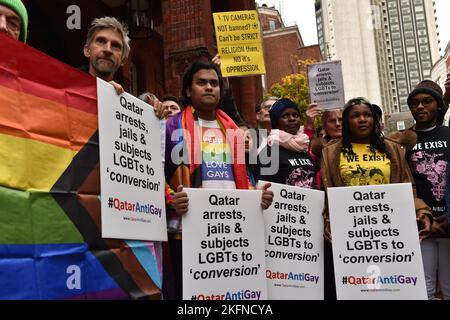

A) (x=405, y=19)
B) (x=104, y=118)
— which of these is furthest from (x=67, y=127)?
(x=405, y=19)

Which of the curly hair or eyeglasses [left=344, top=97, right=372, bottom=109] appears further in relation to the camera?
eyeglasses [left=344, top=97, right=372, bottom=109]

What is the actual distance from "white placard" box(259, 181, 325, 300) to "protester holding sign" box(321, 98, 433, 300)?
0.14m

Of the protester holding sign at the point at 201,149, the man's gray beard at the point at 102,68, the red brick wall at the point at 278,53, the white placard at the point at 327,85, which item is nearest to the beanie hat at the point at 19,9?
the man's gray beard at the point at 102,68

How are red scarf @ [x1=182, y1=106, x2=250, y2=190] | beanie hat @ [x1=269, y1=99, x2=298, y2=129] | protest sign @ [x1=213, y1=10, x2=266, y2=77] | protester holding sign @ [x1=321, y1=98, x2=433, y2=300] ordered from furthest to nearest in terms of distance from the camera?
1. protest sign @ [x1=213, y1=10, x2=266, y2=77]
2. beanie hat @ [x1=269, y1=99, x2=298, y2=129]
3. protester holding sign @ [x1=321, y1=98, x2=433, y2=300]
4. red scarf @ [x1=182, y1=106, x2=250, y2=190]

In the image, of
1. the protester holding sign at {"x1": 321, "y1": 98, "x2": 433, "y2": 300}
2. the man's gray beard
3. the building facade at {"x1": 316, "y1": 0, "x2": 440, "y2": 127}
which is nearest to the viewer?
the man's gray beard

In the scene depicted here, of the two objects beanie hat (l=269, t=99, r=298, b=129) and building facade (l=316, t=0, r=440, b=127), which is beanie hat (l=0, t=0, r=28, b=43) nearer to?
beanie hat (l=269, t=99, r=298, b=129)

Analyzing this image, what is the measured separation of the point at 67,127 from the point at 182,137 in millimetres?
961

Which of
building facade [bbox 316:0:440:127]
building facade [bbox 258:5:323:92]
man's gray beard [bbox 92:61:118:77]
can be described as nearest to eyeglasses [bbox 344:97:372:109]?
man's gray beard [bbox 92:61:118:77]

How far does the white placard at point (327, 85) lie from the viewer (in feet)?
20.5

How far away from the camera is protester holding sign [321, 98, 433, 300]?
398 centimetres

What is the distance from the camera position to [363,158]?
410cm

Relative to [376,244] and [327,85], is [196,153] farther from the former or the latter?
[327,85]

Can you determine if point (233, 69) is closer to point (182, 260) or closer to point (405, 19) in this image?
point (182, 260)

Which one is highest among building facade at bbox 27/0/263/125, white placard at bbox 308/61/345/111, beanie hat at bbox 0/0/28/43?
building facade at bbox 27/0/263/125
